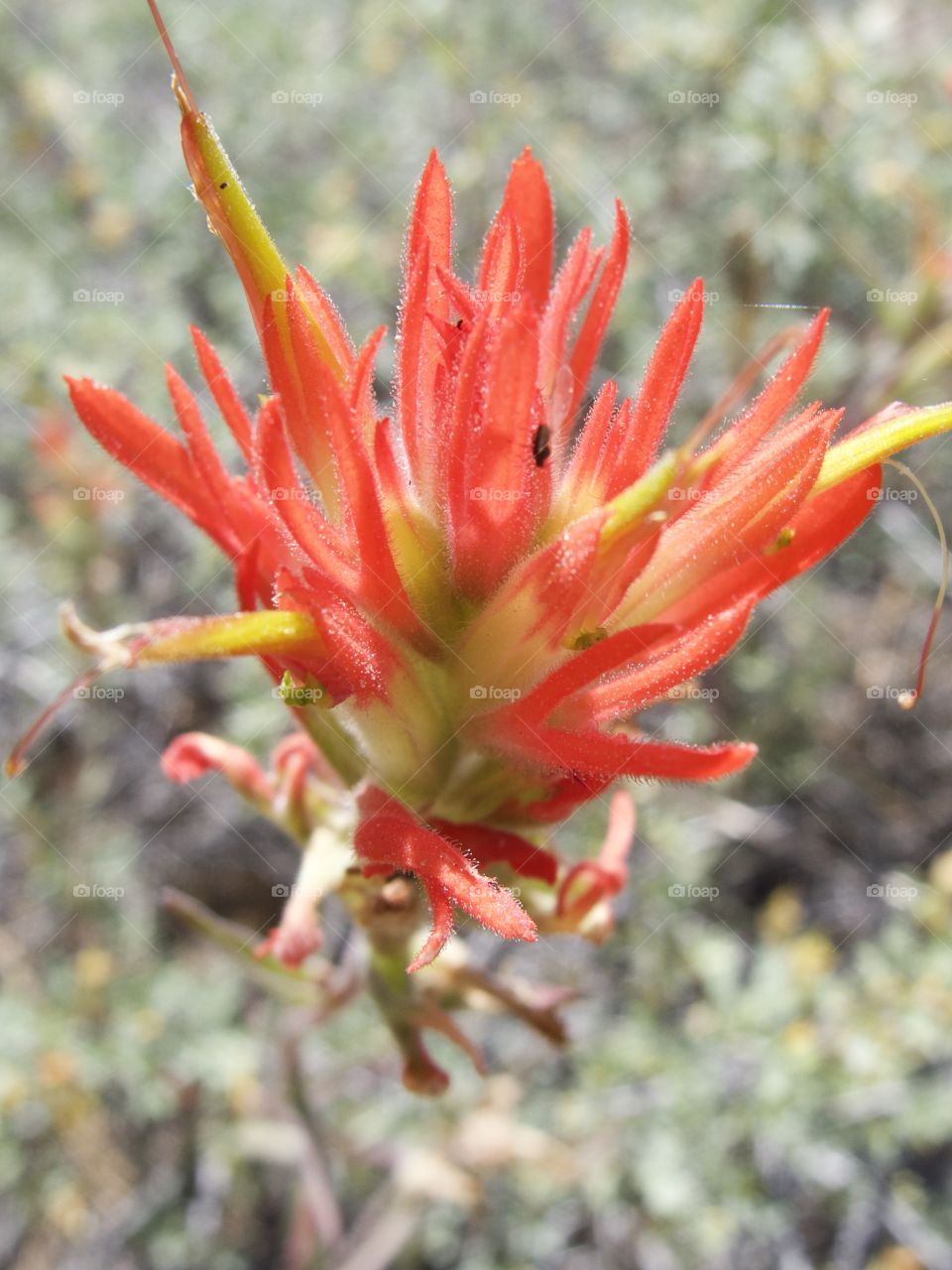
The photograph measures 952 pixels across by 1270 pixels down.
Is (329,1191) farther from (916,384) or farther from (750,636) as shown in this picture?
(916,384)

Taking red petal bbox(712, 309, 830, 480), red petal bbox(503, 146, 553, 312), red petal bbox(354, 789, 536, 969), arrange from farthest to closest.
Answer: red petal bbox(503, 146, 553, 312) < red petal bbox(712, 309, 830, 480) < red petal bbox(354, 789, 536, 969)

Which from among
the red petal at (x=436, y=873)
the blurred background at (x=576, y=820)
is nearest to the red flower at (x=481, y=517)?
the red petal at (x=436, y=873)

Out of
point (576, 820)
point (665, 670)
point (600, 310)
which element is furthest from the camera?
point (576, 820)

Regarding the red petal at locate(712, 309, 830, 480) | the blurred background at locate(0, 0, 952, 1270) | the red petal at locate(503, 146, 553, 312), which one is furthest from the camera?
the blurred background at locate(0, 0, 952, 1270)

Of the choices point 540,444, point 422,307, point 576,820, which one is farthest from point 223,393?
point 576,820

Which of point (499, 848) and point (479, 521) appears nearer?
point (479, 521)

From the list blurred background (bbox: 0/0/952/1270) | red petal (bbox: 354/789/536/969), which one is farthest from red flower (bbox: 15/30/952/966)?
blurred background (bbox: 0/0/952/1270)

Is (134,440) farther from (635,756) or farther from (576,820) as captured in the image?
(576,820)

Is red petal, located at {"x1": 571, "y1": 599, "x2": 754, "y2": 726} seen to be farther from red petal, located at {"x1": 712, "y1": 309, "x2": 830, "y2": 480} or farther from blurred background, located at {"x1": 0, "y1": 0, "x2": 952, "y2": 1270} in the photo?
blurred background, located at {"x1": 0, "y1": 0, "x2": 952, "y2": 1270}
